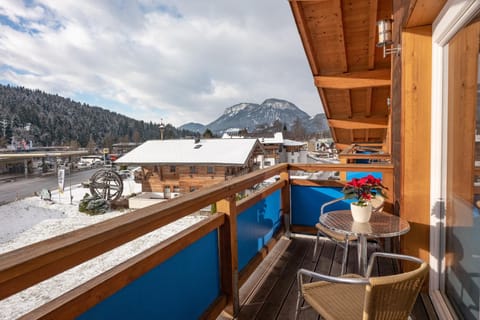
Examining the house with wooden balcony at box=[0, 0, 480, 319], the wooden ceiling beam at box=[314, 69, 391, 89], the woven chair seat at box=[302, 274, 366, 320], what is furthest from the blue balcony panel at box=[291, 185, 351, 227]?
the wooden ceiling beam at box=[314, 69, 391, 89]

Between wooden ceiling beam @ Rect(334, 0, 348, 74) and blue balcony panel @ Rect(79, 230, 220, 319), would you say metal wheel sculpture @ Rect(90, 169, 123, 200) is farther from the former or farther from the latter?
blue balcony panel @ Rect(79, 230, 220, 319)

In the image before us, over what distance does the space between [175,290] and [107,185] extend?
19777mm

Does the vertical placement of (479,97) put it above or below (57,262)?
above

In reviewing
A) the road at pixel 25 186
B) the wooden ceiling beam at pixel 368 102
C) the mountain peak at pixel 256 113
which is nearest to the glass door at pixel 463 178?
the wooden ceiling beam at pixel 368 102

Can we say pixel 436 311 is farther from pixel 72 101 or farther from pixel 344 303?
pixel 72 101

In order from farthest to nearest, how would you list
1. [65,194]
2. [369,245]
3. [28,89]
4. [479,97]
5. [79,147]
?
[28,89], [79,147], [65,194], [369,245], [479,97]

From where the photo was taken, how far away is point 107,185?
19000 mm

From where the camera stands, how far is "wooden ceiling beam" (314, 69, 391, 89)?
5.06 meters

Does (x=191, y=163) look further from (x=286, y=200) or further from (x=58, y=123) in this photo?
(x=58, y=123)

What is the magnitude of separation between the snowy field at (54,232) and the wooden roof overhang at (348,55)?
7.20 meters

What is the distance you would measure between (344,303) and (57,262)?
123cm

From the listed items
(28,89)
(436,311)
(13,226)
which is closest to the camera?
(436,311)

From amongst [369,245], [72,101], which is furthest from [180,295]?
[72,101]

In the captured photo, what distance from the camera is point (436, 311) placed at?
5.84ft
